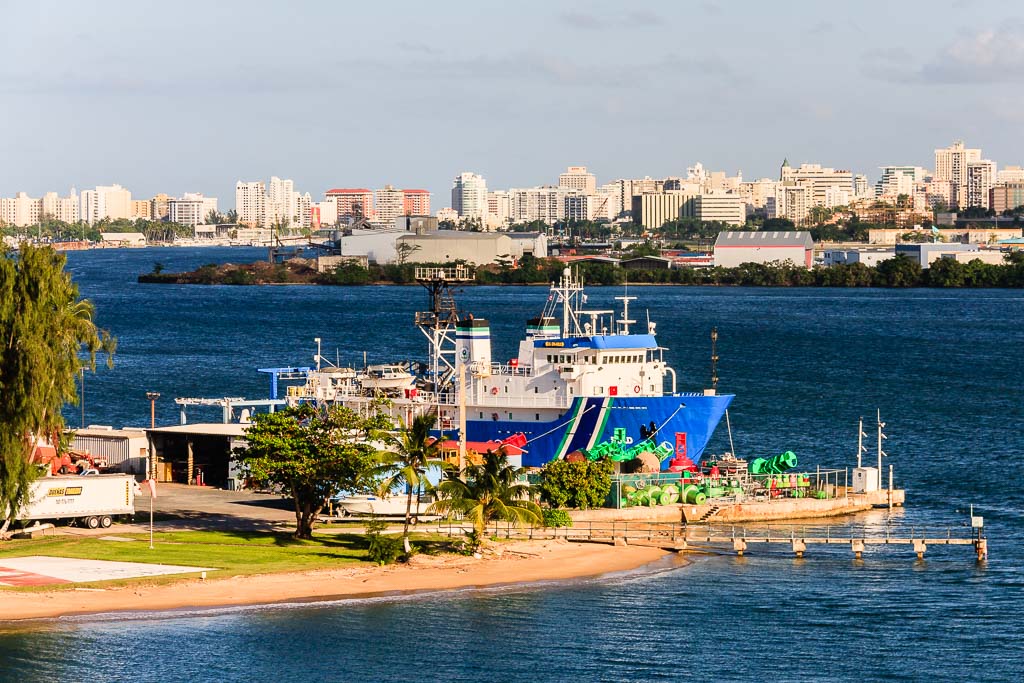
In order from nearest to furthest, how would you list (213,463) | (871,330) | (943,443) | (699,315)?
(213,463)
(943,443)
(871,330)
(699,315)

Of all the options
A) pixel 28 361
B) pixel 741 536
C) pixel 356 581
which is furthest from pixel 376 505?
pixel 28 361

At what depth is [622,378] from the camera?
2539 inches

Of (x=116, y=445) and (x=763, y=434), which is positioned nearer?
(x=116, y=445)

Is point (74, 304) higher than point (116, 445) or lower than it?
higher

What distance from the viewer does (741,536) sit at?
53969mm

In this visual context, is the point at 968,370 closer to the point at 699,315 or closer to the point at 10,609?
the point at 699,315

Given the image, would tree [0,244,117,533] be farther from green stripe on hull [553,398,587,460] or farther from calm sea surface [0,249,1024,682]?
green stripe on hull [553,398,587,460]

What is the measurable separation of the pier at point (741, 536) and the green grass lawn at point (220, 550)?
368 cm

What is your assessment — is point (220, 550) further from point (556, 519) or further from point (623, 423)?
point (623, 423)

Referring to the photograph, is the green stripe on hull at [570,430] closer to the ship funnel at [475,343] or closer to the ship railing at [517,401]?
the ship railing at [517,401]

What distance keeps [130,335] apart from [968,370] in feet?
224

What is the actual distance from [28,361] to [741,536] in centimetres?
2185

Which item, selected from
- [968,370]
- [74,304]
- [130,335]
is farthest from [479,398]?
[130,335]

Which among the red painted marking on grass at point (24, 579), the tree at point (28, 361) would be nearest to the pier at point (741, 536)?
the tree at point (28, 361)
